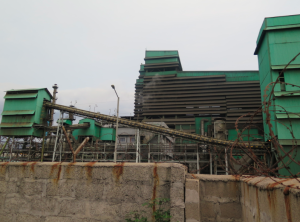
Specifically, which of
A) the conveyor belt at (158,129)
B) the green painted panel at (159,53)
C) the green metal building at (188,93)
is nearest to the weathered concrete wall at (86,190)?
the conveyor belt at (158,129)

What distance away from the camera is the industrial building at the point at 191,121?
5161 millimetres

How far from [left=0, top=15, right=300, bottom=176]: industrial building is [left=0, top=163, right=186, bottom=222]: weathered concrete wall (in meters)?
0.47

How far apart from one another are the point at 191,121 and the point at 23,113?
105 feet

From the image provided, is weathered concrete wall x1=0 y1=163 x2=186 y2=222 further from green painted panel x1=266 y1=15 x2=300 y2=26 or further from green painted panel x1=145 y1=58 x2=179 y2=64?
green painted panel x1=145 y1=58 x2=179 y2=64

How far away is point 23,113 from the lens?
29672 mm

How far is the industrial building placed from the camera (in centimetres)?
516

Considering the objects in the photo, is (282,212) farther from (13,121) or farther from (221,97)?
(221,97)

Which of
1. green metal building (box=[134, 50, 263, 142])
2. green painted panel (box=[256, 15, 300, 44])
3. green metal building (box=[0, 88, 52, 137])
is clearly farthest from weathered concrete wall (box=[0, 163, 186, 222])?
green metal building (box=[134, 50, 263, 142])

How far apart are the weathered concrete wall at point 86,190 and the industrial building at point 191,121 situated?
470mm

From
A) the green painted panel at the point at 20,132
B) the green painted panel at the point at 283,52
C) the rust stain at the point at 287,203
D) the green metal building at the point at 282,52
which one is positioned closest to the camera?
the rust stain at the point at 287,203

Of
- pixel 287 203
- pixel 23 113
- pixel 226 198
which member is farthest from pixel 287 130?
pixel 23 113

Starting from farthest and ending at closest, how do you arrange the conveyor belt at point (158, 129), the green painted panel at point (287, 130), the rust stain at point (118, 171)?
the conveyor belt at point (158, 129)
the green painted panel at point (287, 130)
the rust stain at point (118, 171)

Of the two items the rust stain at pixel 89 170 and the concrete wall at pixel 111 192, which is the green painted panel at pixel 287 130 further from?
the rust stain at pixel 89 170

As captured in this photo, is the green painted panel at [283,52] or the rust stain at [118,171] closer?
the rust stain at [118,171]
